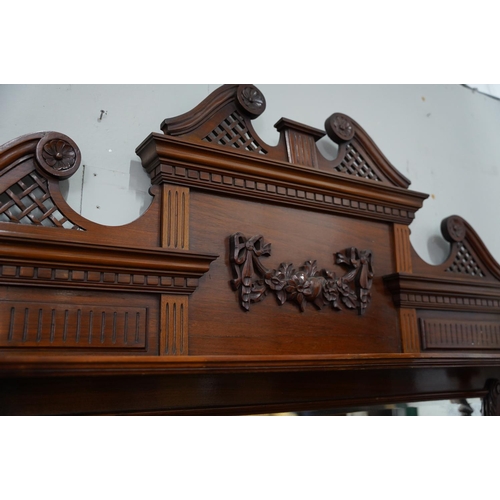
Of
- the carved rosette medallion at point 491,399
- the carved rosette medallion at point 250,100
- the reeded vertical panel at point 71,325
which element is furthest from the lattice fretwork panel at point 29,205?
the carved rosette medallion at point 491,399

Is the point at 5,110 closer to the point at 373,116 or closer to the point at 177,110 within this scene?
the point at 177,110

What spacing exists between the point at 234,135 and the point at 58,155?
0.41 m

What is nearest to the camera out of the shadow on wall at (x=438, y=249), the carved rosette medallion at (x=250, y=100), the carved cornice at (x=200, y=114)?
the carved cornice at (x=200, y=114)

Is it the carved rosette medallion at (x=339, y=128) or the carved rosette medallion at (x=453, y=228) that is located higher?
the carved rosette medallion at (x=339, y=128)

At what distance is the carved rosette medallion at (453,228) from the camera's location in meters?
1.61

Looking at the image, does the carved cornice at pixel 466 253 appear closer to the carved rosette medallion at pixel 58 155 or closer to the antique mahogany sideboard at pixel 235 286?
the antique mahogany sideboard at pixel 235 286

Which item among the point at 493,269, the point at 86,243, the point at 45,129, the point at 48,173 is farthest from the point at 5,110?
the point at 493,269

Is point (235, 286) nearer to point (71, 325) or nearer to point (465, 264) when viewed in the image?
point (71, 325)

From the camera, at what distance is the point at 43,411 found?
0.93 m

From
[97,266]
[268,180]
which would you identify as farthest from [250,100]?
[97,266]

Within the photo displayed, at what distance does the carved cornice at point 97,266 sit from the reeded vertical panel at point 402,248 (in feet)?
1.94

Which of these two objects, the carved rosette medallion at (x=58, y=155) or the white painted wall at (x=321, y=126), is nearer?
the carved rosette medallion at (x=58, y=155)

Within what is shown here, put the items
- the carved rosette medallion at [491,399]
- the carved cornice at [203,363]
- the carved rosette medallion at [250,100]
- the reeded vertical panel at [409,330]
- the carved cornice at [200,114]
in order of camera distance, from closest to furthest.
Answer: the carved cornice at [203,363], the carved cornice at [200,114], the carved rosette medallion at [250,100], the reeded vertical panel at [409,330], the carved rosette medallion at [491,399]

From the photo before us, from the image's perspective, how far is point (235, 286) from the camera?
1.17 meters
